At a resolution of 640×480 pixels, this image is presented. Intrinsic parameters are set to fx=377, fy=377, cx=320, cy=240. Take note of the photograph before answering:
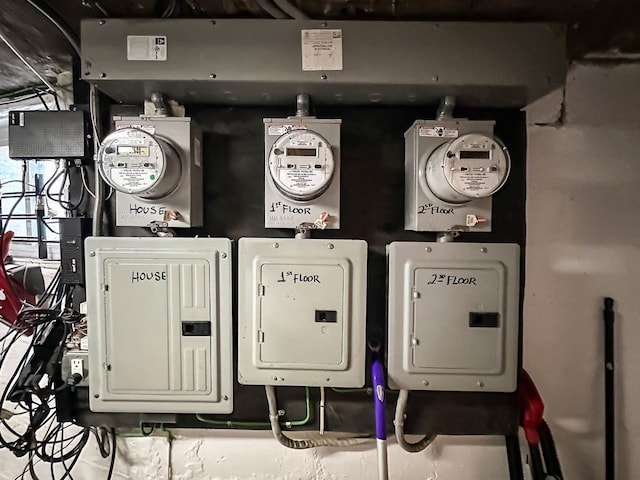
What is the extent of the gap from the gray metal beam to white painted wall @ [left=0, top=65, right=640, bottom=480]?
0.28m

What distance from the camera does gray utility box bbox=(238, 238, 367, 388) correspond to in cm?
94

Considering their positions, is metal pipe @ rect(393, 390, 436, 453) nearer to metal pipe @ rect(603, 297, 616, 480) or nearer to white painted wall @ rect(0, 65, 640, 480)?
white painted wall @ rect(0, 65, 640, 480)

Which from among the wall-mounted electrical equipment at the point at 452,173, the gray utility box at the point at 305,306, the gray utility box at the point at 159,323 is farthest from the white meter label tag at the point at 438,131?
the gray utility box at the point at 159,323

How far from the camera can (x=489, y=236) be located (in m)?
1.05

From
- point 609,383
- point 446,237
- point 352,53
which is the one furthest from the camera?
point 609,383

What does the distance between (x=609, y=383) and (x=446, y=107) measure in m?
0.93

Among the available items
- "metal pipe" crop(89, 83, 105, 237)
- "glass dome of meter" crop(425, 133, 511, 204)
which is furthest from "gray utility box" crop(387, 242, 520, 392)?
"metal pipe" crop(89, 83, 105, 237)

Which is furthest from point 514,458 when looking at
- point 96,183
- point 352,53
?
point 96,183

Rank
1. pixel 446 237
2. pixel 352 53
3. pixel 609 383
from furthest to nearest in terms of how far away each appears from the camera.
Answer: pixel 609 383, pixel 446 237, pixel 352 53

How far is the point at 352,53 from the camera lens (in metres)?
0.87

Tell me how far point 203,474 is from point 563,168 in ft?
4.71

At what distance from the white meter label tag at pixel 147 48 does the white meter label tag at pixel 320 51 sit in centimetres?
33

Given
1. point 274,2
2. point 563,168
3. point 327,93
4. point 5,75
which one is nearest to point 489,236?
point 563,168

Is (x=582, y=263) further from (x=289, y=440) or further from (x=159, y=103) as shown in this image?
(x=159, y=103)
